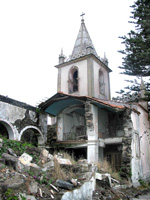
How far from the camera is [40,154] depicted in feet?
36.8

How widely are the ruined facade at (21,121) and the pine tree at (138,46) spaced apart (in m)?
8.84

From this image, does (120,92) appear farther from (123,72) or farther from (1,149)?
(1,149)

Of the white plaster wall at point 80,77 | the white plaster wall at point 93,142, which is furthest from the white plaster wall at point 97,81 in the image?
the white plaster wall at point 93,142

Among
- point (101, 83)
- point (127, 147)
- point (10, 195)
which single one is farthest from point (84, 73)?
point (10, 195)

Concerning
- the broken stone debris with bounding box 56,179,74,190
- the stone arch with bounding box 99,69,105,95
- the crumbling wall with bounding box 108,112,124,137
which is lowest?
the broken stone debris with bounding box 56,179,74,190

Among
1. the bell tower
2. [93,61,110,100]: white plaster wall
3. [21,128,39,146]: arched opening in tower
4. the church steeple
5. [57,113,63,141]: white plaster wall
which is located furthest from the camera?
the church steeple

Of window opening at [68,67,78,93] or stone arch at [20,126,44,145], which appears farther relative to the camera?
window opening at [68,67,78,93]

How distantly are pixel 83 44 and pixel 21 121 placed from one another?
43.4 feet

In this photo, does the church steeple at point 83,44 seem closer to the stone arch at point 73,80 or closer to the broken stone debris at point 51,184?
the stone arch at point 73,80

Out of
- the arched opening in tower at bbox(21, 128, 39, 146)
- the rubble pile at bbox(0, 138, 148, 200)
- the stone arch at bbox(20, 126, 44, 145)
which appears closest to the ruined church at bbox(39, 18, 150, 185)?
the stone arch at bbox(20, 126, 44, 145)

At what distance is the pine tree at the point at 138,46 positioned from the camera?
65.3ft

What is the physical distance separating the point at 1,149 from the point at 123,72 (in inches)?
608

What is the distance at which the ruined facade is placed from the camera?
51.3 ft

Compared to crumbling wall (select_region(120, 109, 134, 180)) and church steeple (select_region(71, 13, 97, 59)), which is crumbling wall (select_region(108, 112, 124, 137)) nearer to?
crumbling wall (select_region(120, 109, 134, 180))
